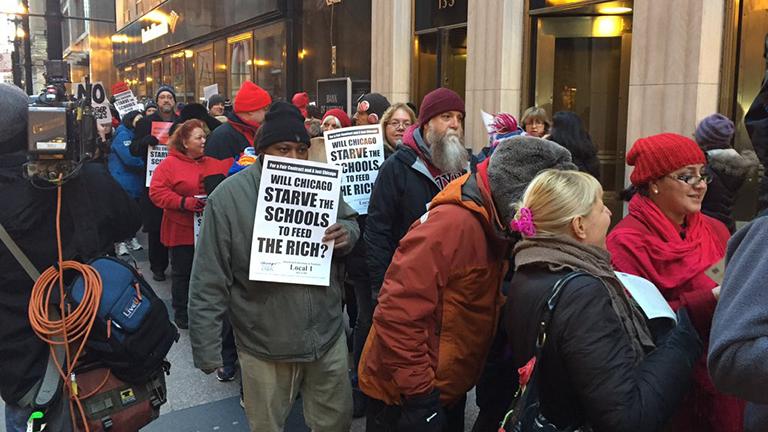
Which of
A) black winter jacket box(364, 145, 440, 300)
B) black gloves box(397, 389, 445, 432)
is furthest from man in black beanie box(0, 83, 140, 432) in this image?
black winter jacket box(364, 145, 440, 300)

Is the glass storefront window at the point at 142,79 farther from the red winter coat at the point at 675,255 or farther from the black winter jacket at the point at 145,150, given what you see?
the red winter coat at the point at 675,255

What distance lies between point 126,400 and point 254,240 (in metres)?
0.89

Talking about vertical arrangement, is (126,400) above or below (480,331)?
below

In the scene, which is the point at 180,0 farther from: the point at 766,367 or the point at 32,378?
the point at 766,367

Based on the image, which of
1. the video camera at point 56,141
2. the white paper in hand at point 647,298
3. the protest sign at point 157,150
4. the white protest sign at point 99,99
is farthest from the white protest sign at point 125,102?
the white paper in hand at point 647,298

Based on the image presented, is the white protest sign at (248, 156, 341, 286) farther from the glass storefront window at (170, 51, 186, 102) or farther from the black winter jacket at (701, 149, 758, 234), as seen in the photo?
the glass storefront window at (170, 51, 186, 102)

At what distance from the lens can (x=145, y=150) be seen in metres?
8.31

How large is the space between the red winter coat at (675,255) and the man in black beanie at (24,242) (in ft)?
7.39

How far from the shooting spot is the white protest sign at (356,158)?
191 inches

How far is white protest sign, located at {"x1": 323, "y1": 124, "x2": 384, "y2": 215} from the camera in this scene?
486cm

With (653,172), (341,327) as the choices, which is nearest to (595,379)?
(653,172)

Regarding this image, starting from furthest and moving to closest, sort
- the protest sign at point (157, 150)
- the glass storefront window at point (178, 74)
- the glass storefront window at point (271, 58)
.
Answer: the glass storefront window at point (178, 74), the glass storefront window at point (271, 58), the protest sign at point (157, 150)

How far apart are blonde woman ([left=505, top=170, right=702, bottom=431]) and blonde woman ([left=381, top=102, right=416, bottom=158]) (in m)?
3.05

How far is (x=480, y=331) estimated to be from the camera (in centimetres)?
268
